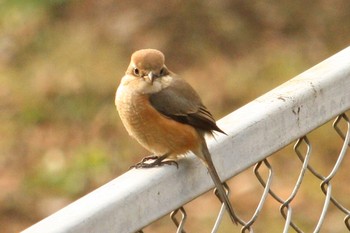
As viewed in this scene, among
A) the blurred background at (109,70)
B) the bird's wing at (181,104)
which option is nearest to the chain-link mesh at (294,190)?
the bird's wing at (181,104)

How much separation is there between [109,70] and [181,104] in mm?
3441

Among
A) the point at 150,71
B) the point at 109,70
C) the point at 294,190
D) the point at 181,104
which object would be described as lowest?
the point at 294,190

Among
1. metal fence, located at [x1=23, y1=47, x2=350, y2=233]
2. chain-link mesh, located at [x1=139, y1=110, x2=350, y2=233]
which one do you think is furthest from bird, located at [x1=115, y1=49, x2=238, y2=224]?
metal fence, located at [x1=23, y1=47, x2=350, y2=233]

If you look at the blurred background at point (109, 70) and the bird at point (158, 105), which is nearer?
the bird at point (158, 105)

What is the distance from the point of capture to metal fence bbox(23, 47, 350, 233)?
231 centimetres

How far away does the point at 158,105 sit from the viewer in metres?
3.93

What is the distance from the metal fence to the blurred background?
3303 mm

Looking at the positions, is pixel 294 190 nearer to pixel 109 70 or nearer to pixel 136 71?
pixel 136 71

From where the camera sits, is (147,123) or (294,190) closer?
(294,190)

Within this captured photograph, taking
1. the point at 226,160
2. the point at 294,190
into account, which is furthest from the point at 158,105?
the point at 226,160

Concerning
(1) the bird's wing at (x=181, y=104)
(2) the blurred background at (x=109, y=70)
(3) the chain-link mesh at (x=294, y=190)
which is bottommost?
(3) the chain-link mesh at (x=294, y=190)

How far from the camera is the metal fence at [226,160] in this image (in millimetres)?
2309

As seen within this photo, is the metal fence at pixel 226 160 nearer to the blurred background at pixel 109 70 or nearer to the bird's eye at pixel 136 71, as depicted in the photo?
the bird's eye at pixel 136 71

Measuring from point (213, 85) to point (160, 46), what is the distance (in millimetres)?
507
